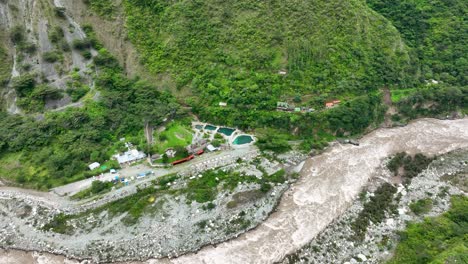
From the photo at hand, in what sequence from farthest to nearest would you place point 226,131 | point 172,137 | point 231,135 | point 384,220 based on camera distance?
point 226,131 < point 231,135 < point 172,137 < point 384,220

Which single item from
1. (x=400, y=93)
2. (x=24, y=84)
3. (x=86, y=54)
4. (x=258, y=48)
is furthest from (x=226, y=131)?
(x=400, y=93)

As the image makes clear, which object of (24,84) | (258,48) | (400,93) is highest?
(258,48)

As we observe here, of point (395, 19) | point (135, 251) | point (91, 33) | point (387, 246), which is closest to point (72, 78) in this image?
point (91, 33)

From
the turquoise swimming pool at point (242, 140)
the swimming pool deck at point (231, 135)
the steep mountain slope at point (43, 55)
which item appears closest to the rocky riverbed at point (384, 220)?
the swimming pool deck at point (231, 135)

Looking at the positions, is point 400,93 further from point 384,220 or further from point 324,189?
point 384,220

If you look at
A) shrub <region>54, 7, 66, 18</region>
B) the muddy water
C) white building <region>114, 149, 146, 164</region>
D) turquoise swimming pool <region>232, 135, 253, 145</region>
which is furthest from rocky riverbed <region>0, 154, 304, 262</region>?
shrub <region>54, 7, 66, 18</region>

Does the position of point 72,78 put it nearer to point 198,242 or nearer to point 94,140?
point 94,140
